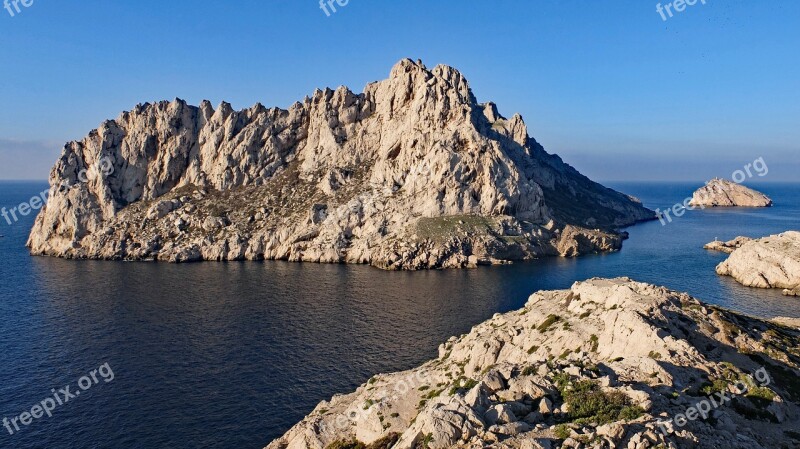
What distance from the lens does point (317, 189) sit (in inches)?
6796

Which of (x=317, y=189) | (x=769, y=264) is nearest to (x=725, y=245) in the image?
(x=769, y=264)

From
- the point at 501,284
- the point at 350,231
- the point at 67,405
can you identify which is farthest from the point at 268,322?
the point at 350,231

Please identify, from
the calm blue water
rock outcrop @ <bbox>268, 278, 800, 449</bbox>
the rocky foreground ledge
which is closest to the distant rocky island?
the calm blue water

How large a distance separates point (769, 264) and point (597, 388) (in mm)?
112003

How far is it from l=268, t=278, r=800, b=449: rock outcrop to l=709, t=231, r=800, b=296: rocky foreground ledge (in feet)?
243

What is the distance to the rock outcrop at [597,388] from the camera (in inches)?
1111

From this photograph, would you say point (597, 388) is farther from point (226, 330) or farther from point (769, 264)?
point (769, 264)

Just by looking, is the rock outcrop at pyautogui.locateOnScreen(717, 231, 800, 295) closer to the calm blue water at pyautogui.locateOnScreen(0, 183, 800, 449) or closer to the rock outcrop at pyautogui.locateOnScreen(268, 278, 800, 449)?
the calm blue water at pyautogui.locateOnScreen(0, 183, 800, 449)

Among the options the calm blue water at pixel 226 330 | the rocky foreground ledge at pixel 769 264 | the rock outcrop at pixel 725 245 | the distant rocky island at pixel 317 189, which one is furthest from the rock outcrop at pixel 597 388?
the rock outcrop at pixel 725 245

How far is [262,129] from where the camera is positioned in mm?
185750

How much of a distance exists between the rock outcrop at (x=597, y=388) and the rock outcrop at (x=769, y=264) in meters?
Result: 74.1

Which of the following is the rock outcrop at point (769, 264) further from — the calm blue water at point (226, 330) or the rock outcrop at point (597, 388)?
the rock outcrop at point (597, 388)

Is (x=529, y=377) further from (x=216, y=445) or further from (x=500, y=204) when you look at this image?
(x=500, y=204)

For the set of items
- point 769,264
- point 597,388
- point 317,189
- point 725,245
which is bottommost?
point 597,388
